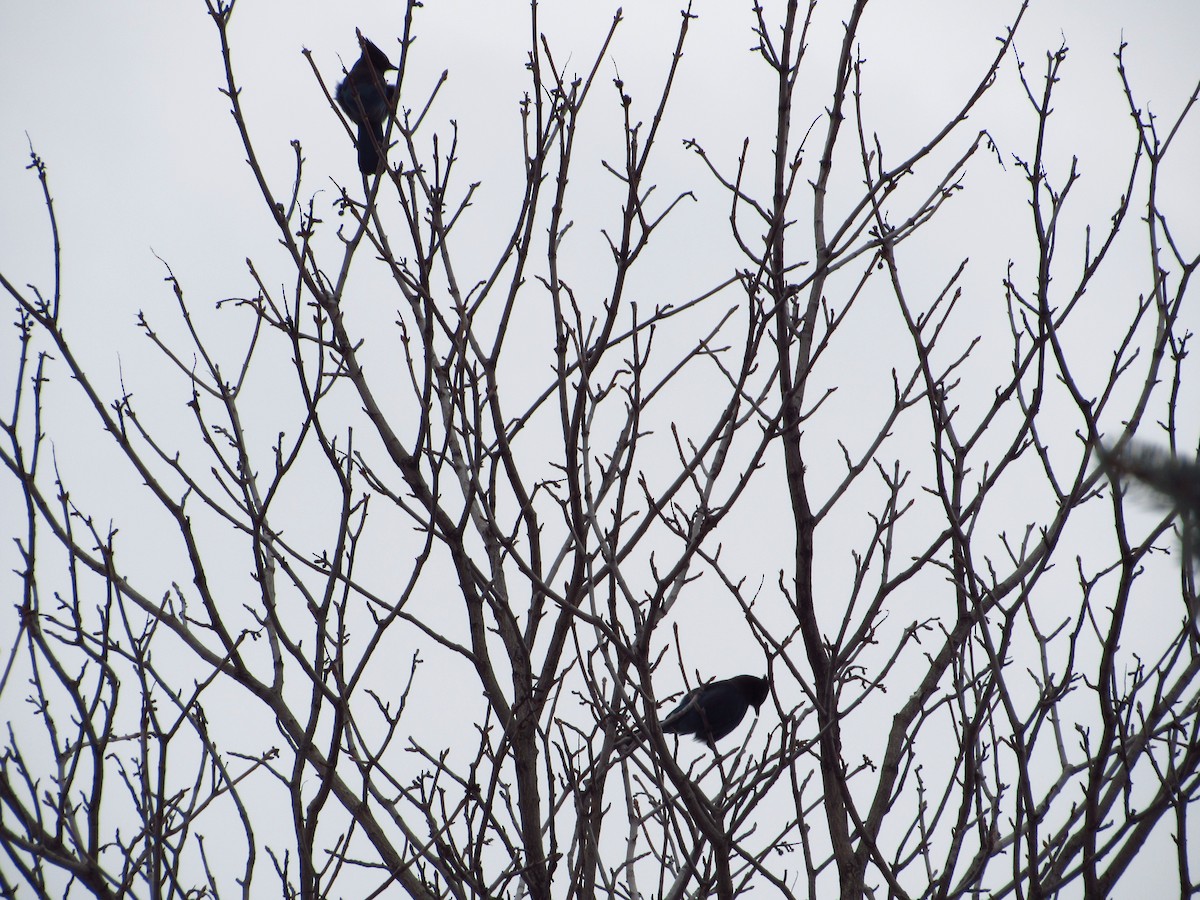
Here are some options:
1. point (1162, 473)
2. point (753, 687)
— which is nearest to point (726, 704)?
point (753, 687)

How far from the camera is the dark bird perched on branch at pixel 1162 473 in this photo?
69 cm

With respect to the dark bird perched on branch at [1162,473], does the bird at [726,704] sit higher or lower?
higher

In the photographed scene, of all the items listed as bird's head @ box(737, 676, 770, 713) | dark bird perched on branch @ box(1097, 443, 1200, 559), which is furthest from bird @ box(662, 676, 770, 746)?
dark bird perched on branch @ box(1097, 443, 1200, 559)

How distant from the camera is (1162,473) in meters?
0.70

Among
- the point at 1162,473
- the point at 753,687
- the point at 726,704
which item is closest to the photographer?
the point at 1162,473

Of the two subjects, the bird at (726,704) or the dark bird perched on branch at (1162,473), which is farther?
the bird at (726,704)

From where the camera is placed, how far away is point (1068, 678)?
2.19 meters

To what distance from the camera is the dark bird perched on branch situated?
2.27 feet

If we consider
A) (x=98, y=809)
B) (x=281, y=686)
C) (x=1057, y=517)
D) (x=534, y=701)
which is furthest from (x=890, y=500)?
(x=98, y=809)

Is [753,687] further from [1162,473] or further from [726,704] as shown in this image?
[1162,473]

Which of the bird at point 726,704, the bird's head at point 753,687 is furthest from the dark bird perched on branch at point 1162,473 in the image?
the bird's head at point 753,687

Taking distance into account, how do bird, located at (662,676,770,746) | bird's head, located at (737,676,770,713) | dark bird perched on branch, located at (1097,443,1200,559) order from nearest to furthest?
dark bird perched on branch, located at (1097,443,1200,559) → bird, located at (662,676,770,746) → bird's head, located at (737,676,770,713)

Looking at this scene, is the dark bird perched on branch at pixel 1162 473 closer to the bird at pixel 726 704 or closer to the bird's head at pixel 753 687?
the bird at pixel 726 704

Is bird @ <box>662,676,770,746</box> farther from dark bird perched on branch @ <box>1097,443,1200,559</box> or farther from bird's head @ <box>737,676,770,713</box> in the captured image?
dark bird perched on branch @ <box>1097,443,1200,559</box>
